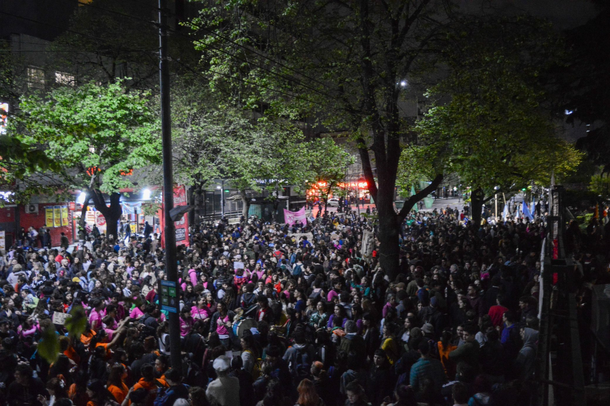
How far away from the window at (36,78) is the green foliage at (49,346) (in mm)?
26159

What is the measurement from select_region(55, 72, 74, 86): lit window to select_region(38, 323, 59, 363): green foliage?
25.1m

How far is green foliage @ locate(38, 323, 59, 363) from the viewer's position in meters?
2.12

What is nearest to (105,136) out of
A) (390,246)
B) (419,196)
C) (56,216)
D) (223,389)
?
(56,216)

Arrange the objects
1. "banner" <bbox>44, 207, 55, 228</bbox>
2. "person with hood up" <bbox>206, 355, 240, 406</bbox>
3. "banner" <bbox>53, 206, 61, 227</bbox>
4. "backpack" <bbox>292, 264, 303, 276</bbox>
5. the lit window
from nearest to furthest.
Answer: "person with hood up" <bbox>206, 355, 240, 406</bbox>, "backpack" <bbox>292, 264, 303, 276</bbox>, the lit window, "banner" <bbox>44, 207, 55, 228</bbox>, "banner" <bbox>53, 206, 61, 227</bbox>

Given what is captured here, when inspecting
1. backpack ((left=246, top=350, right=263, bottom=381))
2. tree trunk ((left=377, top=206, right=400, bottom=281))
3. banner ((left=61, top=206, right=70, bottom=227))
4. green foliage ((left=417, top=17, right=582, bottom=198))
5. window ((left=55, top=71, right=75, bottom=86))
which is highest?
window ((left=55, top=71, right=75, bottom=86))

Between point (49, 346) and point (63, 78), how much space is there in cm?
2775

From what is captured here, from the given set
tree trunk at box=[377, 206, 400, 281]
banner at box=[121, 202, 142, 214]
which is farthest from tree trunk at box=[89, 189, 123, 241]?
tree trunk at box=[377, 206, 400, 281]

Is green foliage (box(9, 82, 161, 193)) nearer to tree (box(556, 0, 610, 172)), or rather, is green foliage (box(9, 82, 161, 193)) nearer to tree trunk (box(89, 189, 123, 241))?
tree trunk (box(89, 189, 123, 241))

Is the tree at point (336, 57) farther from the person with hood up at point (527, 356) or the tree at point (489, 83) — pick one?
the person with hood up at point (527, 356)

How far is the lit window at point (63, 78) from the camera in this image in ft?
80.0

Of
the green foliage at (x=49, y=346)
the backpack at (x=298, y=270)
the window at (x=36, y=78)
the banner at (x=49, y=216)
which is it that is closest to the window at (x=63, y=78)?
the window at (x=36, y=78)

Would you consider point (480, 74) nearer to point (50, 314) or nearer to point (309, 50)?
point (309, 50)

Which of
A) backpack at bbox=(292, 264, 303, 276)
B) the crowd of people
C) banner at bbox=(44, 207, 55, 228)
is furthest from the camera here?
banner at bbox=(44, 207, 55, 228)

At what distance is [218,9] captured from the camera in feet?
40.5
